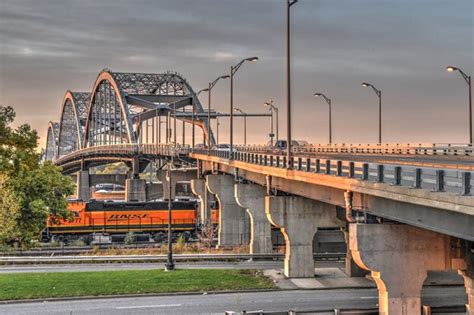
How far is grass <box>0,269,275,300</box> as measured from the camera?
34688 mm

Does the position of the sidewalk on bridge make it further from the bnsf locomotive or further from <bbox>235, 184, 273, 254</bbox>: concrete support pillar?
the bnsf locomotive

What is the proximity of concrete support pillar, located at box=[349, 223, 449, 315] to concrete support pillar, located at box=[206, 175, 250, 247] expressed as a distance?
38884 millimetres

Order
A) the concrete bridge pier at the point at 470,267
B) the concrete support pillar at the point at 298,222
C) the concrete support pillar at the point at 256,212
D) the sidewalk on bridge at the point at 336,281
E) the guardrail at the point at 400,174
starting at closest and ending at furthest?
the guardrail at the point at 400,174 < the concrete bridge pier at the point at 470,267 < the sidewalk on bridge at the point at 336,281 < the concrete support pillar at the point at 298,222 < the concrete support pillar at the point at 256,212

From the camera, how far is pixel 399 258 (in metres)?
24.9

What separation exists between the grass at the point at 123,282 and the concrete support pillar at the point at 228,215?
71.4 ft

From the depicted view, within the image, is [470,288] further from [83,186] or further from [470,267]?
[83,186]

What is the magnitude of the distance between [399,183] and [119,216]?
48.6 metres

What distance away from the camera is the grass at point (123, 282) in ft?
114

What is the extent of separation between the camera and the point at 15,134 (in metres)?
38.3

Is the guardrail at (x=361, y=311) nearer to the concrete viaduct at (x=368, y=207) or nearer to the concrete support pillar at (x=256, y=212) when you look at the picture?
the concrete viaduct at (x=368, y=207)

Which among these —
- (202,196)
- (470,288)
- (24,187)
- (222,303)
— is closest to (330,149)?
(202,196)

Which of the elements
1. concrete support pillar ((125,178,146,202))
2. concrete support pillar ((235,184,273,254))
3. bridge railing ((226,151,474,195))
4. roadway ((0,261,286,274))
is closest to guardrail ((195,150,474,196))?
bridge railing ((226,151,474,195))

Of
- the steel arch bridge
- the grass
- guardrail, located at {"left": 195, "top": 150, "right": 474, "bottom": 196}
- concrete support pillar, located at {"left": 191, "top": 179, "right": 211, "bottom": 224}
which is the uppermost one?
the steel arch bridge

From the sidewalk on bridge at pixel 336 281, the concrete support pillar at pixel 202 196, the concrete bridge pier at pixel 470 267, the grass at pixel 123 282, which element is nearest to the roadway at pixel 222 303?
the grass at pixel 123 282
